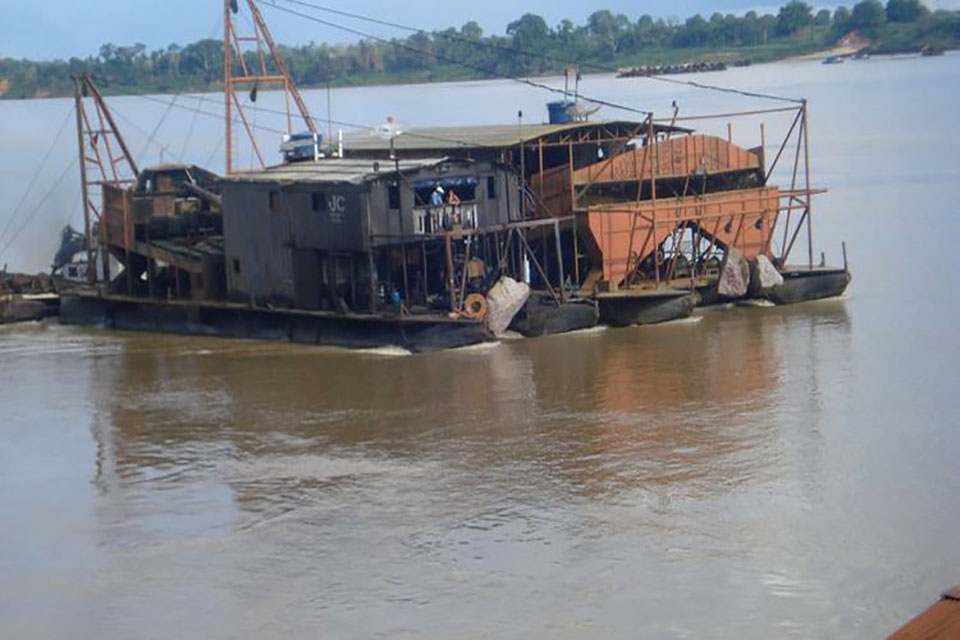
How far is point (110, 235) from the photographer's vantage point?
1275 inches

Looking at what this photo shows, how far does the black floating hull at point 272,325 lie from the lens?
1029 inches

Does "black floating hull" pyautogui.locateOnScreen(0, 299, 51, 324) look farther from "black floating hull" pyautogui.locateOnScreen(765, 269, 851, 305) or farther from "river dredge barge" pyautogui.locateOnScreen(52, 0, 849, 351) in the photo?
"black floating hull" pyautogui.locateOnScreen(765, 269, 851, 305)

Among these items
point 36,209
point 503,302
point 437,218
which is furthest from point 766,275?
point 36,209

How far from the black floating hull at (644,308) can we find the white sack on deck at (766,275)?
6.23 feet

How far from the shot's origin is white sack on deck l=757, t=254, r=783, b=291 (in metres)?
29.1

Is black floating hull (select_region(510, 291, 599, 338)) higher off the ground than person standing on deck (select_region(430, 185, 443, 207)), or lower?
lower

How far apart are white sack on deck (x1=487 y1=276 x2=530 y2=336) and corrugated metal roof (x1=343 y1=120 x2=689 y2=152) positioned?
3.43 m

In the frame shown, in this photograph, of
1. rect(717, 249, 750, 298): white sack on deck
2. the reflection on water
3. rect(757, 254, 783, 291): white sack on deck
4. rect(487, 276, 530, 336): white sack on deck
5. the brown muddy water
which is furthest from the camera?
rect(757, 254, 783, 291): white sack on deck

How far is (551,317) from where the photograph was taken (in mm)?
27312

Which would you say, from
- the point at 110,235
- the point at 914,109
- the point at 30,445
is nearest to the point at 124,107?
the point at 914,109

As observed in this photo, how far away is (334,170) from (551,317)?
471cm

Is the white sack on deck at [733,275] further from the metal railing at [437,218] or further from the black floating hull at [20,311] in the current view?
the black floating hull at [20,311]

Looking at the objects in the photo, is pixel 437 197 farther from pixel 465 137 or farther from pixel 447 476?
pixel 447 476

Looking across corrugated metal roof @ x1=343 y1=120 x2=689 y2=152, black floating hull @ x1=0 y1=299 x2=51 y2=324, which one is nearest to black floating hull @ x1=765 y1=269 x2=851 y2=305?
corrugated metal roof @ x1=343 y1=120 x2=689 y2=152
